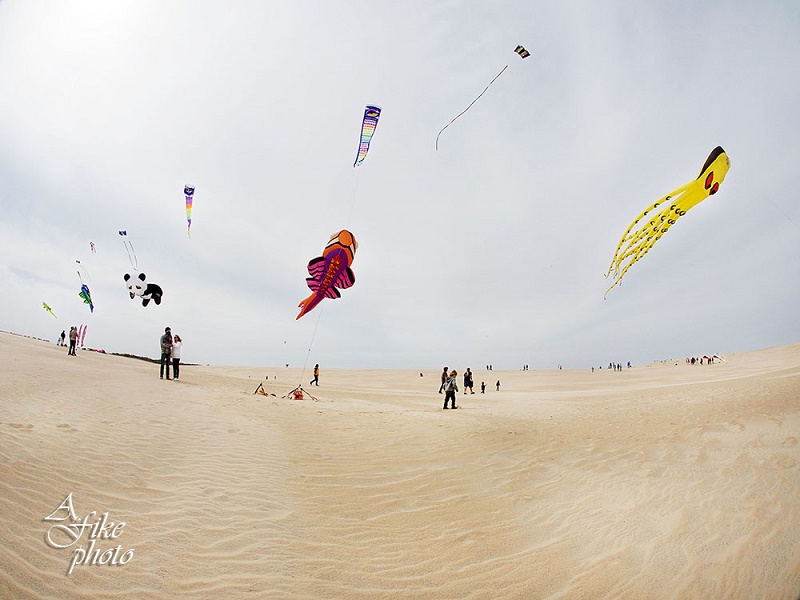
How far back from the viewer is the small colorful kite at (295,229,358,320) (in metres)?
12.6

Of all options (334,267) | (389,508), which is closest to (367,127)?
(334,267)

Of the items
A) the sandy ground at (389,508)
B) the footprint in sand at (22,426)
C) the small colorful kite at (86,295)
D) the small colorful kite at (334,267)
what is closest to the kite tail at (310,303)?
the small colorful kite at (334,267)

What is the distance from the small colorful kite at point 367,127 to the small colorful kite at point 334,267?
2.75 m

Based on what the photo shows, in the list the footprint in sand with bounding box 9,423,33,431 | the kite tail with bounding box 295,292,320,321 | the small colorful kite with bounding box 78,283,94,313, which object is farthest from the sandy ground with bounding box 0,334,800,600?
the small colorful kite with bounding box 78,283,94,313

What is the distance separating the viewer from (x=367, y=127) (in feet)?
35.8

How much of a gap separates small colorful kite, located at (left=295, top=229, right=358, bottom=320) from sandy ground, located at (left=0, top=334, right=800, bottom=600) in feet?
17.5

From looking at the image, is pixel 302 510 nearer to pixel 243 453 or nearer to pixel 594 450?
pixel 243 453

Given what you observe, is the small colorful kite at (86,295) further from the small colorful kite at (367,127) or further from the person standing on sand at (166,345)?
the small colorful kite at (367,127)

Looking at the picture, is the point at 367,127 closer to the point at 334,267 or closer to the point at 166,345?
the point at 334,267

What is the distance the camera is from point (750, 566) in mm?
3633

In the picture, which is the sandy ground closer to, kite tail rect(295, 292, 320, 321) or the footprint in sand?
the footprint in sand

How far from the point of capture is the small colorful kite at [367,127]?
10.9 meters

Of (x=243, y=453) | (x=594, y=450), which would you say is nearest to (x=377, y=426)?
(x=243, y=453)

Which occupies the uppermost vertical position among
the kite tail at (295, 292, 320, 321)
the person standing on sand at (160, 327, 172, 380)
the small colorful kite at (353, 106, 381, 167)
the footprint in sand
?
the small colorful kite at (353, 106, 381, 167)
